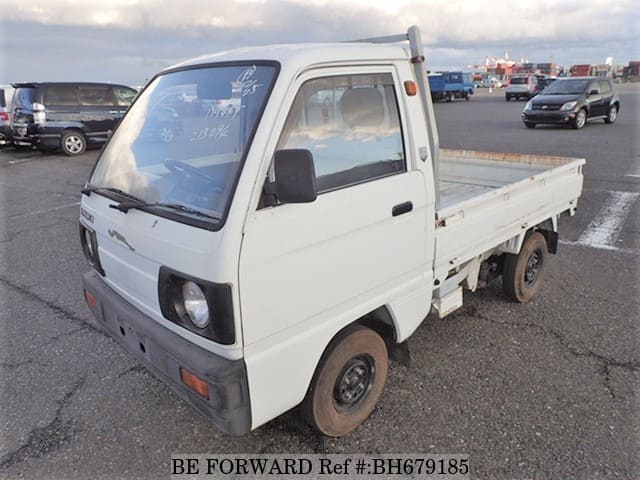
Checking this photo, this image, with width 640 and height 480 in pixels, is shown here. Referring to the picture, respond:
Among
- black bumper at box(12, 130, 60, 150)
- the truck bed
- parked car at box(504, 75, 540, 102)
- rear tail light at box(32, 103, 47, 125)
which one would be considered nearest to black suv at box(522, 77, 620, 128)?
the truck bed

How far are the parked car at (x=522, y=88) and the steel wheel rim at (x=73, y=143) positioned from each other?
30.2 metres

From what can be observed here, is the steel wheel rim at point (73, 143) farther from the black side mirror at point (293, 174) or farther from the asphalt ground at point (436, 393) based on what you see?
the black side mirror at point (293, 174)

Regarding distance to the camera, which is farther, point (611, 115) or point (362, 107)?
point (611, 115)

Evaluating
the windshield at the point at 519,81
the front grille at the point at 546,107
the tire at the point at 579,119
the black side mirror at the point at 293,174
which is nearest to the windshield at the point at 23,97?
the black side mirror at the point at 293,174

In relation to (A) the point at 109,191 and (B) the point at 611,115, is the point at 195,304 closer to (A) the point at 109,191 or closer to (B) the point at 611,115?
(A) the point at 109,191

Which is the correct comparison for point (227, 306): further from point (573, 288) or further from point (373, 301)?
point (573, 288)

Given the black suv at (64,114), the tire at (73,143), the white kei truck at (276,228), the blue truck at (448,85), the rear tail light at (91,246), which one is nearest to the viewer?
the white kei truck at (276,228)

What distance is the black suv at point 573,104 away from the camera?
16.7 metres

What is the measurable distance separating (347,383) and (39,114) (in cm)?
1399

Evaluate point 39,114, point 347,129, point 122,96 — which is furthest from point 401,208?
point 122,96

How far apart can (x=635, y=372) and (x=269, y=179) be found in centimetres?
288

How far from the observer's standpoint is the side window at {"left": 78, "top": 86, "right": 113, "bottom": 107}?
14.2 metres

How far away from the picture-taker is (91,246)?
3000 millimetres

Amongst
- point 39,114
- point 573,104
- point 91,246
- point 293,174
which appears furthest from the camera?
point 573,104
